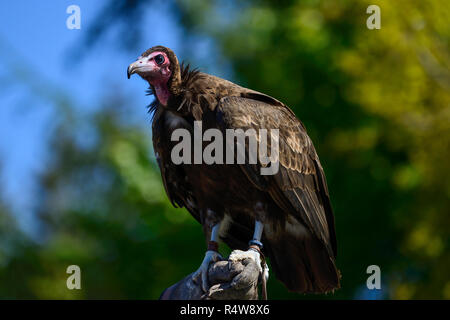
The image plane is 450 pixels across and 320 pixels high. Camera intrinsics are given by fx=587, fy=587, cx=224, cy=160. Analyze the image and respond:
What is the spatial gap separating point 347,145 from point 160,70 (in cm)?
736

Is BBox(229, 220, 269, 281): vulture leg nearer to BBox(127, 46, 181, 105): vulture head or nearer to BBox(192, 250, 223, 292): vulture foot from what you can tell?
BBox(192, 250, 223, 292): vulture foot

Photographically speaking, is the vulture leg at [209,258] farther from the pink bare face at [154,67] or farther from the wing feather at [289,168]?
the pink bare face at [154,67]

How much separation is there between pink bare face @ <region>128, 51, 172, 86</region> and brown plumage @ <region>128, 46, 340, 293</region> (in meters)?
0.03

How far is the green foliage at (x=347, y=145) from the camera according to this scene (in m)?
9.95

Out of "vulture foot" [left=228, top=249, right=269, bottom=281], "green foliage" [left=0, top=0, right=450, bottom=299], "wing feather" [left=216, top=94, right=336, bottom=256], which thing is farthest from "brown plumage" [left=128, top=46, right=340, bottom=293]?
"green foliage" [left=0, top=0, right=450, bottom=299]

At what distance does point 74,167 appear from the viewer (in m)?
25.5

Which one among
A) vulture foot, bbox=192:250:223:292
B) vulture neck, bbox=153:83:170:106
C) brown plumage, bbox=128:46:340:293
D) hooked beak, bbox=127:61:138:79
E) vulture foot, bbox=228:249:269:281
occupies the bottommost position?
vulture foot, bbox=192:250:223:292

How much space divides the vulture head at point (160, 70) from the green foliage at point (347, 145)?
20.7 ft

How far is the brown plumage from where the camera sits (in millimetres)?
4230

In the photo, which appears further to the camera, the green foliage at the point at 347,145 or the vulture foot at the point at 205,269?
the green foliage at the point at 347,145

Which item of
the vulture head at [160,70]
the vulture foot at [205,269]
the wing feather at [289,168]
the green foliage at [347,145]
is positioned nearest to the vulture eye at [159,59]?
the vulture head at [160,70]
